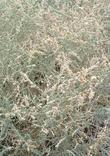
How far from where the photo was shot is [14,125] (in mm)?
2148

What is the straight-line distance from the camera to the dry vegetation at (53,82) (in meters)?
2.03

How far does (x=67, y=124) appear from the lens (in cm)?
203

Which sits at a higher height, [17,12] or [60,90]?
[17,12]

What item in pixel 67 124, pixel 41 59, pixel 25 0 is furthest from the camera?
pixel 25 0

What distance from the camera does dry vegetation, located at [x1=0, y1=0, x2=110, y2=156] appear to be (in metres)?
2.03

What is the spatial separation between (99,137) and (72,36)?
29.3 inches

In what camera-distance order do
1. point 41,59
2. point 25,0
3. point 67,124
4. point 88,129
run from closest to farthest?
1. point 67,124
2. point 88,129
3. point 41,59
4. point 25,0

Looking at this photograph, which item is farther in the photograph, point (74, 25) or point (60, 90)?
point (74, 25)

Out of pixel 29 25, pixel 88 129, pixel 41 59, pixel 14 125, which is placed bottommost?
pixel 88 129

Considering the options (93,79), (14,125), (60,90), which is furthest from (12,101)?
(93,79)

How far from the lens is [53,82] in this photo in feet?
7.41

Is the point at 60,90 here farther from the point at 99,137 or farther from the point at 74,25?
the point at 74,25

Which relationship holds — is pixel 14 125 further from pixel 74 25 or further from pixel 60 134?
pixel 74 25

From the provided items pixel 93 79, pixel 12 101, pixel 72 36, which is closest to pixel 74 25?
pixel 72 36
